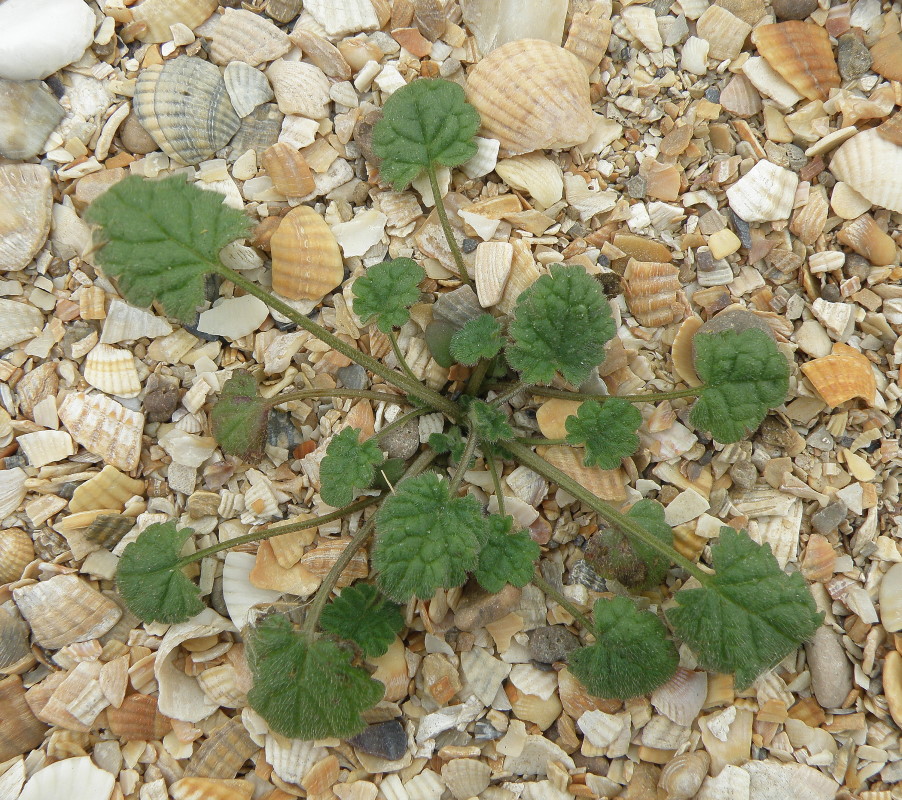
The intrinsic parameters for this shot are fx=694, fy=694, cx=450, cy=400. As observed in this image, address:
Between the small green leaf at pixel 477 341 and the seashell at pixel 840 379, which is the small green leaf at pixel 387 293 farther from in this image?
the seashell at pixel 840 379

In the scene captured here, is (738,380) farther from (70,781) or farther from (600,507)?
(70,781)

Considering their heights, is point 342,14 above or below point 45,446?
above

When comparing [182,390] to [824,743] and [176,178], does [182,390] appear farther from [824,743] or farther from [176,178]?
[824,743]

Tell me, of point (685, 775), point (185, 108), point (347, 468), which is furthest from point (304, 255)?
point (685, 775)

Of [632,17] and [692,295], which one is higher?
[632,17]

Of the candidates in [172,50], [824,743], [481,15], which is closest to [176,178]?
[172,50]

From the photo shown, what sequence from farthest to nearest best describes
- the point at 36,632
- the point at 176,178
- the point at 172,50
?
1. the point at 172,50
2. the point at 36,632
3. the point at 176,178

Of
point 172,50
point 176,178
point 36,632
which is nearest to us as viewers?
point 176,178

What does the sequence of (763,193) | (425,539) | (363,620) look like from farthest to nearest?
1. (763,193)
2. (363,620)
3. (425,539)
